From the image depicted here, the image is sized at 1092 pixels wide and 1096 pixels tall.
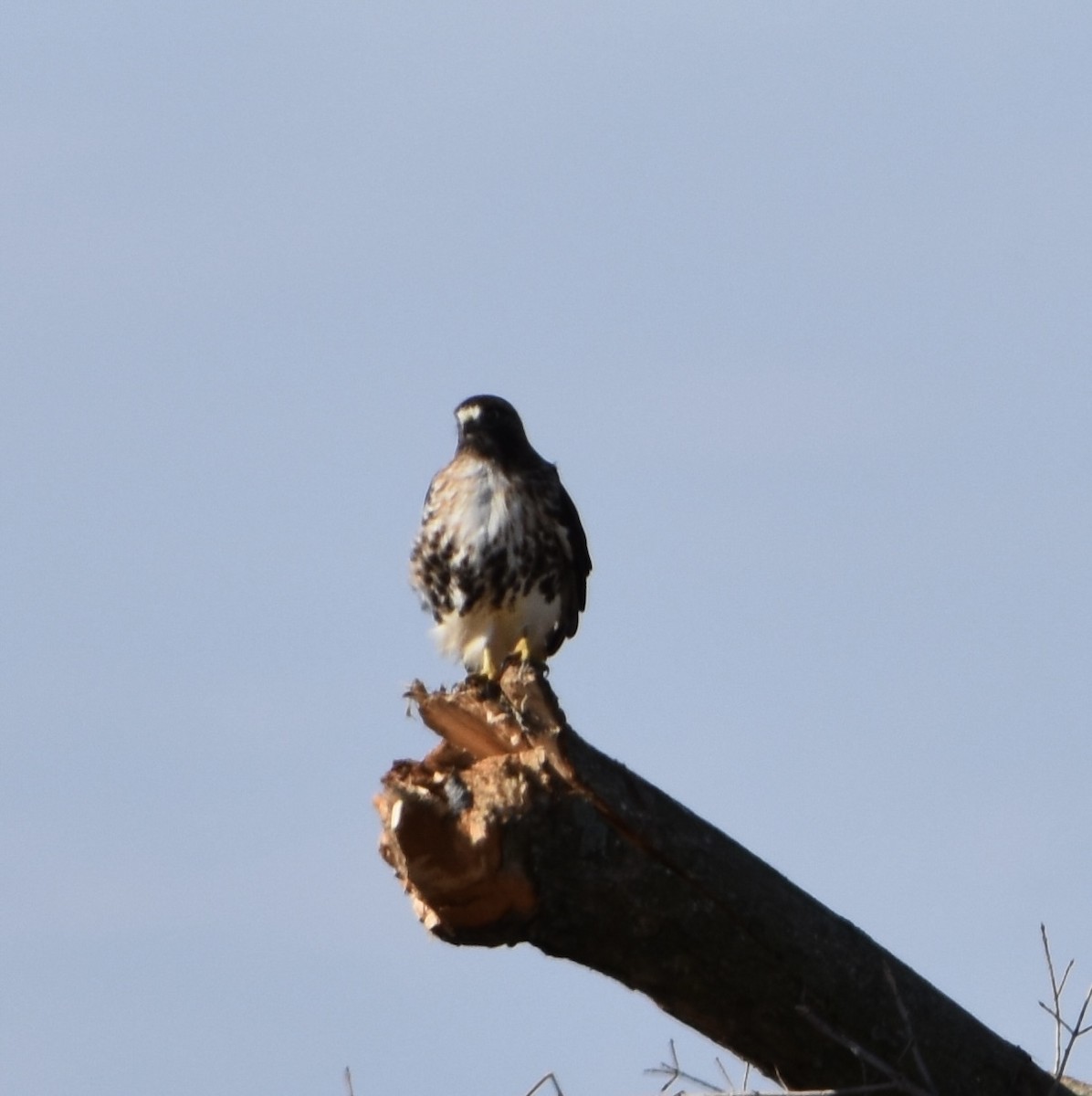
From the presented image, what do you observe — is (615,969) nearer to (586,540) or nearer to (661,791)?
(661,791)

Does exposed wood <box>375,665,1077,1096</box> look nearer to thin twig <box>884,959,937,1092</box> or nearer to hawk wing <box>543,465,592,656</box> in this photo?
thin twig <box>884,959,937,1092</box>

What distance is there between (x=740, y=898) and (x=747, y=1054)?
0.45m

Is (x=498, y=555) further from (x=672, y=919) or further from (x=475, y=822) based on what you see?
(x=672, y=919)

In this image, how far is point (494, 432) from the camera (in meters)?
9.16

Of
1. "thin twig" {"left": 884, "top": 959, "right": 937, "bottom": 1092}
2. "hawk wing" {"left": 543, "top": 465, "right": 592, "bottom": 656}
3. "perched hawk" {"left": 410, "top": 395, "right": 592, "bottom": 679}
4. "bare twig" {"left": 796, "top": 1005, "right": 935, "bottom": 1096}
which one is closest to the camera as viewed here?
"bare twig" {"left": 796, "top": 1005, "right": 935, "bottom": 1096}

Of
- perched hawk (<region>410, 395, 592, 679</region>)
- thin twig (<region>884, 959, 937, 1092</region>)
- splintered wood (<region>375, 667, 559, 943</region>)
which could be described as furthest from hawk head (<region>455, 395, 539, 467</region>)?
thin twig (<region>884, 959, 937, 1092</region>)

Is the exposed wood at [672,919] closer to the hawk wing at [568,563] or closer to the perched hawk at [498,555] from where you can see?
the perched hawk at [498,555]

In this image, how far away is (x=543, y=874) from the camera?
14.9 ft

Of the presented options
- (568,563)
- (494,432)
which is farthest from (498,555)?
(494,432)

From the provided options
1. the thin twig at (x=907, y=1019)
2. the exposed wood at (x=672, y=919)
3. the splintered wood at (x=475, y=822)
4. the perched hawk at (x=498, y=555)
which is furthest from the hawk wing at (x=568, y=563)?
the thin twig at (x=907, y=1019)

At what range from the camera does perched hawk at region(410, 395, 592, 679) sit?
858cm

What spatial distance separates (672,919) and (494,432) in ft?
15.9

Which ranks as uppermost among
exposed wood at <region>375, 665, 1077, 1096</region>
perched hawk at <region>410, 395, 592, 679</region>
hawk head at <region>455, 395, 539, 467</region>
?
hawk head at <region>455, 395, 539, 467</region>

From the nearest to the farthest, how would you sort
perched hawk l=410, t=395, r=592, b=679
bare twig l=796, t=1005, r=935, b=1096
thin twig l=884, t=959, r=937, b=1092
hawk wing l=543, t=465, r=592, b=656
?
bare twig l=796, t=1005, r=935, b=1096 < thin twig l=884, t=959, r=937, b=1092 < perched hawk l=410, t=395, r=592, b=679 < hawk wing l=543, t=465, r=592, b=656
